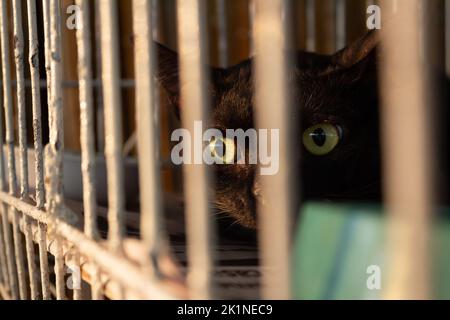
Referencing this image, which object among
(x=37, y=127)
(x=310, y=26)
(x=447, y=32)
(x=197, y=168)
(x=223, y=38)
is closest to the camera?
(x=197, y=168)

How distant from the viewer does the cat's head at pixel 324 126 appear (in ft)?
2.52

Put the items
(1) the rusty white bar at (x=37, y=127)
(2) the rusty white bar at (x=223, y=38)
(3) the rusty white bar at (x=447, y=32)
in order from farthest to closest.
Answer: (2) the rusty white bar at (x=223, y=38), (3) the rusty white bar at (x=447, y=32), (1) the rusty white bar at (x=37, y=127)

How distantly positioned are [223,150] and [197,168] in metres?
0.53

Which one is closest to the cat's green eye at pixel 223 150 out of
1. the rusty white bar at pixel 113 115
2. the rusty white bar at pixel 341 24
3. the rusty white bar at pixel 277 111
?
the rusty white bar at pixel 113 115

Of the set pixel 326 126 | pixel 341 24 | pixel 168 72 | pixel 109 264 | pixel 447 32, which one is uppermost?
pixel 341 24

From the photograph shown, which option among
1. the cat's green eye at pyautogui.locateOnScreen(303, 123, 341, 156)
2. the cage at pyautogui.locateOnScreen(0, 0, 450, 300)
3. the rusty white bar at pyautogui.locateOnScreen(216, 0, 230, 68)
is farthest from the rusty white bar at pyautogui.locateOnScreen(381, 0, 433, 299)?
the rusty white bar at pyautogui.locateOnScreen(216, 0, 230, 68)

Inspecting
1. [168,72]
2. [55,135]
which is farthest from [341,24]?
[55,135]

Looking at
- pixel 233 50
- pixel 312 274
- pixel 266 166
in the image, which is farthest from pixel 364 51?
pixel 233 50

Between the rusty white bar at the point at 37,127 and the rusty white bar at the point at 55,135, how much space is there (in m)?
0.06

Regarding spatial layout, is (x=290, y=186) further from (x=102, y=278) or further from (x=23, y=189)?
(x=23, y=189)

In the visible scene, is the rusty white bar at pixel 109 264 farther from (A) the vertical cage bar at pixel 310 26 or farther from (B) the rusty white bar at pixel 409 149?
(A) the vertical cage bar at pixel 310 26

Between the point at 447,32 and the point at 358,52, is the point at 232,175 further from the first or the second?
the point at 447,32

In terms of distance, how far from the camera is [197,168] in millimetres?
355

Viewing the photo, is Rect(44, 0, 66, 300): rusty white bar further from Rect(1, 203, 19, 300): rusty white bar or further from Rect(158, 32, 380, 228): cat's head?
Rect(1, 203, 19, 300): rusty white bar
